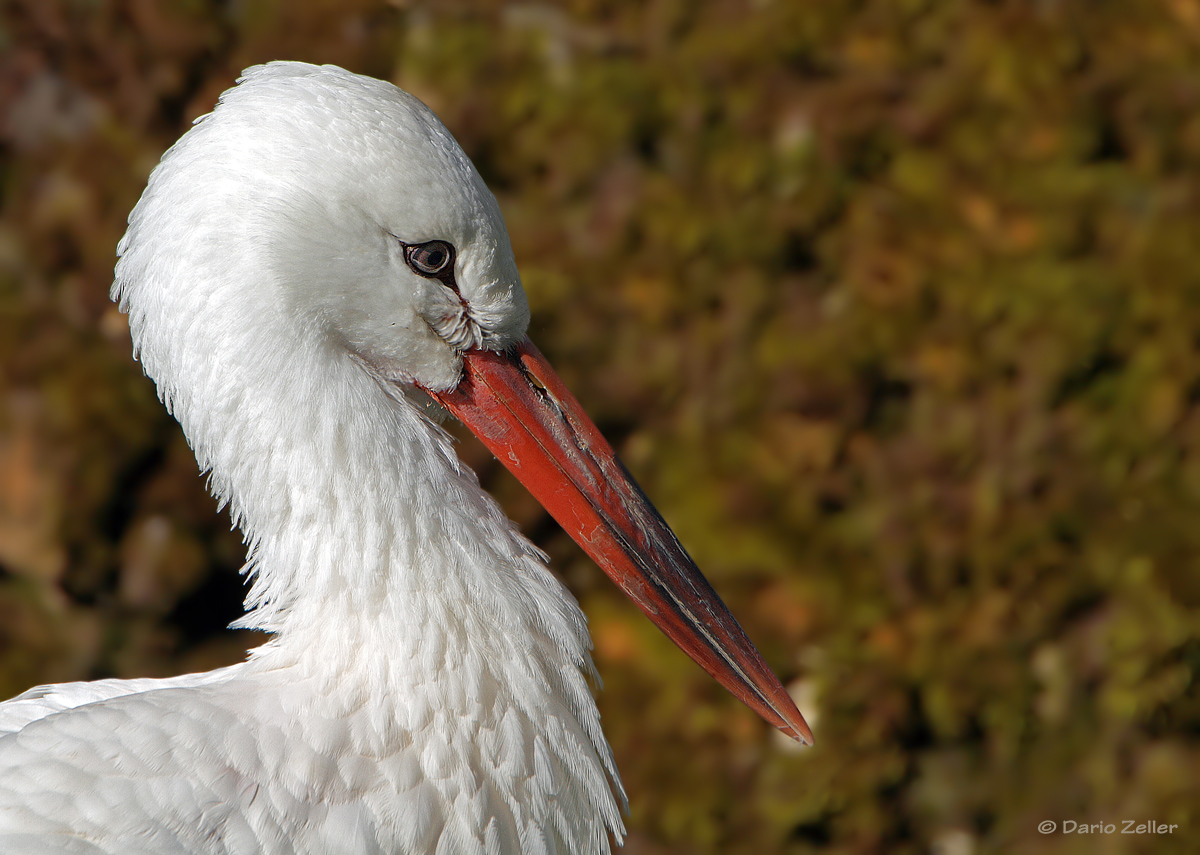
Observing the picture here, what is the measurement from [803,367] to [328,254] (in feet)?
6.24

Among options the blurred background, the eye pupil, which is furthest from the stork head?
the blurred background

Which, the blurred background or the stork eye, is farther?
the blurred background

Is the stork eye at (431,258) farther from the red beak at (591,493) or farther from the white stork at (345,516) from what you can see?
the red beak at (591,493)

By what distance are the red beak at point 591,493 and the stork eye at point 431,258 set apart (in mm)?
133

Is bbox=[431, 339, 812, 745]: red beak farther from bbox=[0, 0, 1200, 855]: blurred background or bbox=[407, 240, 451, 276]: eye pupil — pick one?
bbox=[0, 0, 1200, 855]: blurred background

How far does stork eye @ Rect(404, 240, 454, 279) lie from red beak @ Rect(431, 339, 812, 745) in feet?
0.44

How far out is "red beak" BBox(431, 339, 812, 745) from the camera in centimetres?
140

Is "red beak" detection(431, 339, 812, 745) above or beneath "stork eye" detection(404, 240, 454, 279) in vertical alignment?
beneath

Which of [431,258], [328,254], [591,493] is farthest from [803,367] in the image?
[328,254]

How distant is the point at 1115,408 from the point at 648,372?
1.30 metres

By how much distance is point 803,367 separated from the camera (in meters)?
2.89

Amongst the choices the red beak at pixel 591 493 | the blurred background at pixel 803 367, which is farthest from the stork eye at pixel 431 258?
the blurred background at pixel 803 367

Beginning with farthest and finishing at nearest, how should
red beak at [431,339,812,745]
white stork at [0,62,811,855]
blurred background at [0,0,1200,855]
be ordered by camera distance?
blurred background at [0,0,1200,855] → red beak at [431,339,812,745] → white stork at [0,62,811,855]

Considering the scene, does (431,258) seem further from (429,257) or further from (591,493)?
(591,493)
